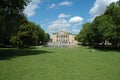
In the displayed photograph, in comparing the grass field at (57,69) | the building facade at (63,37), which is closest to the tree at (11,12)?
the grass field at (57,69)

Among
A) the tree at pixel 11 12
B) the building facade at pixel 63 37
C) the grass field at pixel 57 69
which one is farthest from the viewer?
the building facade at pixel 63 37

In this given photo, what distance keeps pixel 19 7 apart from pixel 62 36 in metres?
156

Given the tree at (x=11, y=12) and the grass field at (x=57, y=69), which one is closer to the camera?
the grass field at (x=57, y=69)

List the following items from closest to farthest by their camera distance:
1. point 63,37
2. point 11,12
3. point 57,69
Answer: point 57,69, point 11,12, point 63,37

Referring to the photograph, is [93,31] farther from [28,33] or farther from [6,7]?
[6,7]

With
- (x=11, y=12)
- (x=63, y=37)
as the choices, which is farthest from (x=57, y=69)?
(x=63, y=37)

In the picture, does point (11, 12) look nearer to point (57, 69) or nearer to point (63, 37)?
point (57, 69)

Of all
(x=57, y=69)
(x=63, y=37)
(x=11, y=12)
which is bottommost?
(x=57, y=69)

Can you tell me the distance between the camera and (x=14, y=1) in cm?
3166

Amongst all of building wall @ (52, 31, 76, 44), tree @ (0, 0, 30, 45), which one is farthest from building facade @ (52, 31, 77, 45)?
tree @ (0, 0, 30, 45)

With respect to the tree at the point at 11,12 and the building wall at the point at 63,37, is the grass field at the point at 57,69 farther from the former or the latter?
the building wall at the point at 63,37

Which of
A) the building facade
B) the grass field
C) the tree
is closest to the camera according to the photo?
the grass field

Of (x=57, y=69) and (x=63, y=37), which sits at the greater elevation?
(x=63, y=37)

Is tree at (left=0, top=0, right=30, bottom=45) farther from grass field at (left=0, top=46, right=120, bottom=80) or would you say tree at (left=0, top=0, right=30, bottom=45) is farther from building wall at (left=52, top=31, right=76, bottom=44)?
building wall at (left=52, top=31, right=76, bottom=44)
